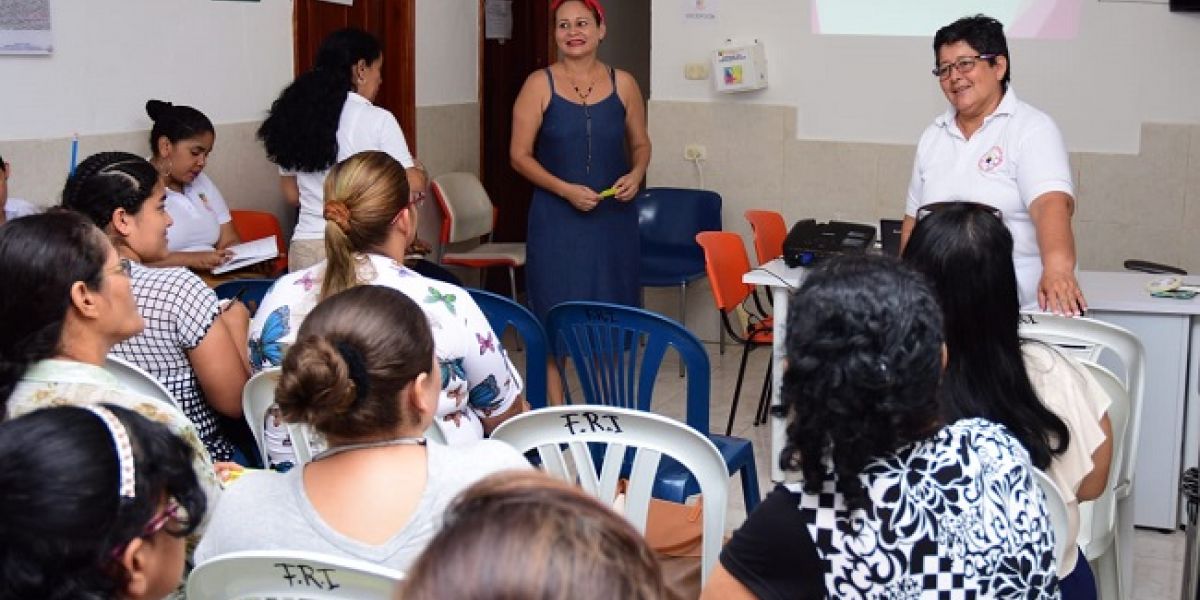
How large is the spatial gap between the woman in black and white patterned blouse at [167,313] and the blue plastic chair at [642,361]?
35.5 inches

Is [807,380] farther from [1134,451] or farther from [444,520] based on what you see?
[1134,451]

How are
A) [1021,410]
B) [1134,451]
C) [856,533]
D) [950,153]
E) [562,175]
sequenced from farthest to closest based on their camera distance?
[562,175] → [950,153] → [1134,451] → [1021,410] → [856,533]

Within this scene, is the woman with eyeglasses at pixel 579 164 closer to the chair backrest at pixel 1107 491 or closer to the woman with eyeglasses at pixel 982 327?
the chair backrest at pixel 1107 491

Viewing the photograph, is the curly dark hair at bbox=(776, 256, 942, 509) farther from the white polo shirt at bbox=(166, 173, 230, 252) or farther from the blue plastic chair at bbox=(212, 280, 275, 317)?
the white polo shirt at bbox=(166, 173, 230, 252)

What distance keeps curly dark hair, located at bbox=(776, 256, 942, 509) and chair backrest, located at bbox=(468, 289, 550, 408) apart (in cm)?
172

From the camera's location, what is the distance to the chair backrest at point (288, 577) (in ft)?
5.00

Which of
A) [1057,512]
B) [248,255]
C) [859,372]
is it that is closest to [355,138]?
[248,255]

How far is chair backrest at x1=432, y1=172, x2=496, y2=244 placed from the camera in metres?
6.19

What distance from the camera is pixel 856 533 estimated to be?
60.2 inches

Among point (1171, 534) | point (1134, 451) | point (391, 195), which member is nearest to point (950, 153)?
point (1134, 451)

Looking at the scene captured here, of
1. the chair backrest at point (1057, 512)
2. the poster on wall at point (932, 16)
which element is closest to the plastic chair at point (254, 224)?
the poster on wall at point (932, 16)

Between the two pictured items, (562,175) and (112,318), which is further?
(562,175)

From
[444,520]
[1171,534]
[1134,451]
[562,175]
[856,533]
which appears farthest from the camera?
[562,175]

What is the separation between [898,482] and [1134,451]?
1.95 meters
